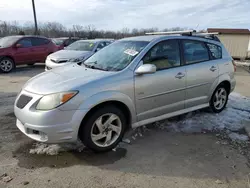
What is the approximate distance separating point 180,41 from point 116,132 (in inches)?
80.3

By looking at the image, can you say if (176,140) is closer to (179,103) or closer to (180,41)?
(179,103)

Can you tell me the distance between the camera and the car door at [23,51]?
1091 cm

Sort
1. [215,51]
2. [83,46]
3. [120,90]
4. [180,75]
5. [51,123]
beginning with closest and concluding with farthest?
1. [51,123]
2. [120,90]
3. [180,75]
4. [215,51]
5. [83,46]

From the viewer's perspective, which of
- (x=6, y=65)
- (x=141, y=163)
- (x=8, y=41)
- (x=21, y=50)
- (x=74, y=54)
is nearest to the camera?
(x=141, y=163)

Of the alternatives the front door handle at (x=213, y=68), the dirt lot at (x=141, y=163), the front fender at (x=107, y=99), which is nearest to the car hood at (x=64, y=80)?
the front fender at (x=107, y=99)

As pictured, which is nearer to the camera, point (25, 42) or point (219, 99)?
point (219, 99)

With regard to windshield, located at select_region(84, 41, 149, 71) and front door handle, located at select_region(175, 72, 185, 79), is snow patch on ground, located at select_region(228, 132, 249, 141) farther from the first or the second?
windshield, located at select_region(84, 41, 149, 71)

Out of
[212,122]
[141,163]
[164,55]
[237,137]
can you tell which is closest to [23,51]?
[164,55]

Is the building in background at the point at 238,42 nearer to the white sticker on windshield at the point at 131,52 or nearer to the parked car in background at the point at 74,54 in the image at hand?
the parked car in background at the point at 74,54

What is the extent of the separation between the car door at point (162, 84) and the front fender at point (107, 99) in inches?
4.7

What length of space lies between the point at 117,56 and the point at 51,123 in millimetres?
1622

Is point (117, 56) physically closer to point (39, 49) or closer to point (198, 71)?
point (198, 71)

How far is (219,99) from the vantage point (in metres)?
5.09

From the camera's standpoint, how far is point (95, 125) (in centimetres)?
332
